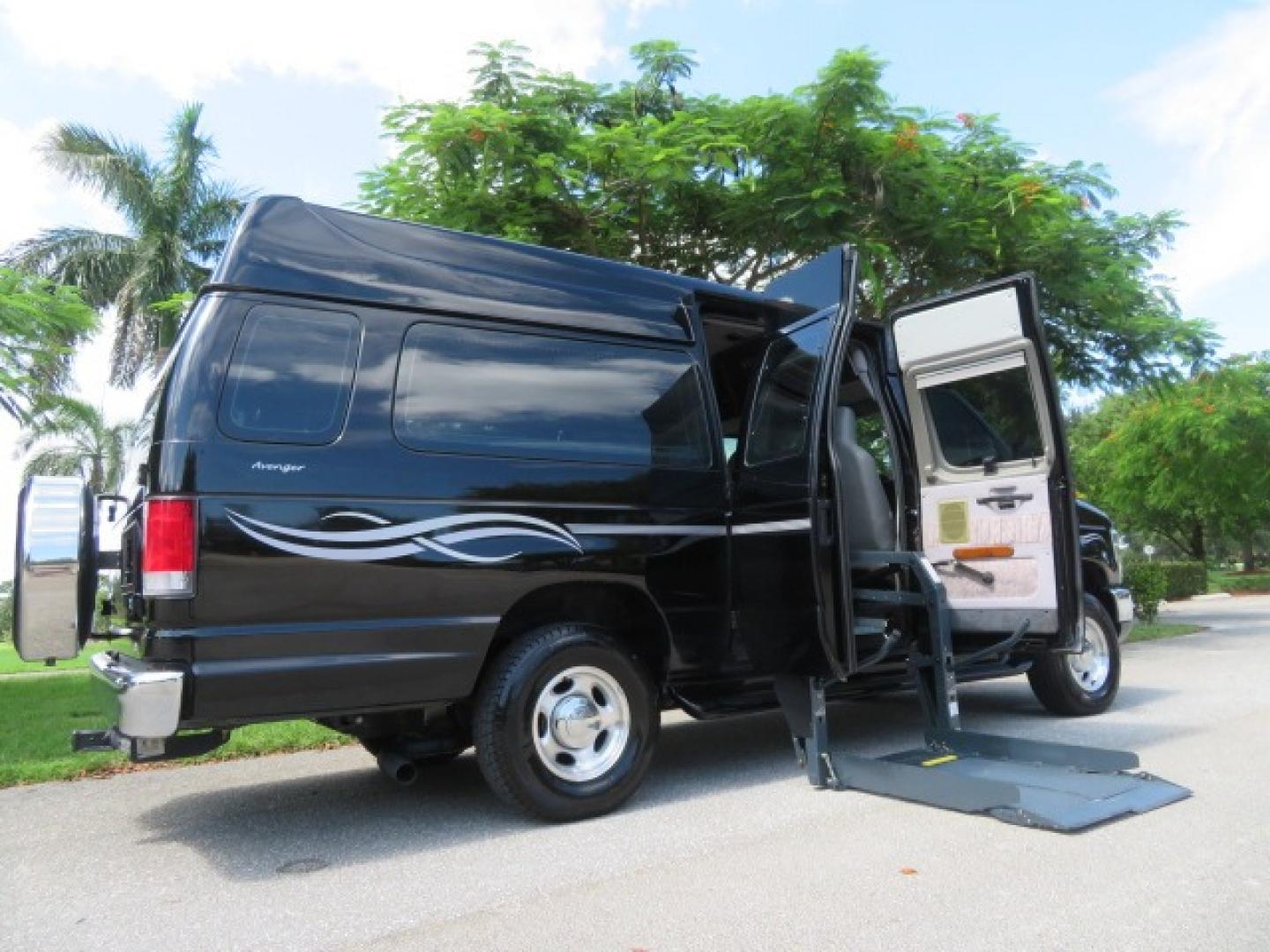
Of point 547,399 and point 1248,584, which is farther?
point 1248,584

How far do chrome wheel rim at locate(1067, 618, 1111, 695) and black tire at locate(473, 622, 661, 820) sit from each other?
3.94 m

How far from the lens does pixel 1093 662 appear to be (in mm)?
7422

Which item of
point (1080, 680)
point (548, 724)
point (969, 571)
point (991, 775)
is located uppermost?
point (969, 571)

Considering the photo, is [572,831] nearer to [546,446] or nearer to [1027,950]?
[546,446]

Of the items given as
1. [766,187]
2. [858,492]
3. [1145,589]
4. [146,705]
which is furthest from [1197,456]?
[146,705]

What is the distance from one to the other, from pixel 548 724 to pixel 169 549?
183cm

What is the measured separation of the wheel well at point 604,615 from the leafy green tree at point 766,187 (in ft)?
17.0

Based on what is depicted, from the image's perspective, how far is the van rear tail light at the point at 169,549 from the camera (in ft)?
12.5

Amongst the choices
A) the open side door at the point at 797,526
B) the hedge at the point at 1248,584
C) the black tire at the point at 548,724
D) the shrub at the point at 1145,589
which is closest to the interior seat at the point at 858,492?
the open side door at the point at 797,526

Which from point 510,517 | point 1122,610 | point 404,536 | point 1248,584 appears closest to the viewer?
point 404,536

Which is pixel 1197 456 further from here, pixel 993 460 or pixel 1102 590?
pixel 993 460

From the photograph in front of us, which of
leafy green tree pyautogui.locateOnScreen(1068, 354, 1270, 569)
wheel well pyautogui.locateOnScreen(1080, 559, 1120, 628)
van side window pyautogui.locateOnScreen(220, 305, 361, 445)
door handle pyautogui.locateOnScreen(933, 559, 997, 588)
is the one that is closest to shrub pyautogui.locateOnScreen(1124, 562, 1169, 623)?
leafy green tree pyautogui.locateOnScreen(1068, 354, 1270, 569)

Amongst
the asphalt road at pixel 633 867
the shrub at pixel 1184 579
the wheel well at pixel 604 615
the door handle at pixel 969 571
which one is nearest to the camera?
the asphalt road at pixel 633 867

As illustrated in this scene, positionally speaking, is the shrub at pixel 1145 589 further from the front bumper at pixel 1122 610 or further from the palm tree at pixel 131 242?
the palm tree at pixel 131 242
